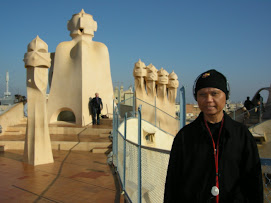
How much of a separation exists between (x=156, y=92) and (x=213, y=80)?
18695 millimetres

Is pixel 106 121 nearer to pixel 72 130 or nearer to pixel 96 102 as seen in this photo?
pixel 96 102

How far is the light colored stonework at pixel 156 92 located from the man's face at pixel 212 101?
46.7 feet

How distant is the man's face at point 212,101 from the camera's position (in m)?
1.71

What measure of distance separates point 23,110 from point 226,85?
1432cm

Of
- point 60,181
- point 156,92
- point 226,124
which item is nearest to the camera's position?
point 226,124

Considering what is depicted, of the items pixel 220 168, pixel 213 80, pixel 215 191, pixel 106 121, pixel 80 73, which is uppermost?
pixel 80 73

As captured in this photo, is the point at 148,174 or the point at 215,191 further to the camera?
the point at 148,174

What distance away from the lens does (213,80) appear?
1.72m

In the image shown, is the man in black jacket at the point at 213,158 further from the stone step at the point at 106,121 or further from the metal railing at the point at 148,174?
the stone step at the point at 106,121

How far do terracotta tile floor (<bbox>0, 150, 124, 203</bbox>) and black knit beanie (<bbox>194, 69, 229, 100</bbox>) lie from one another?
11.7 feet

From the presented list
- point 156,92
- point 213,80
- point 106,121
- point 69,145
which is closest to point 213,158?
point 213,80

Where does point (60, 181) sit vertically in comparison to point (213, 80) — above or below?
below

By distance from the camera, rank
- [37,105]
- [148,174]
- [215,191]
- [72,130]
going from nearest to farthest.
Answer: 1. [215,191]
2. [148,174]
3. [37,105]
4. [72,130]

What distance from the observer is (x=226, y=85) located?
5.89 ft
